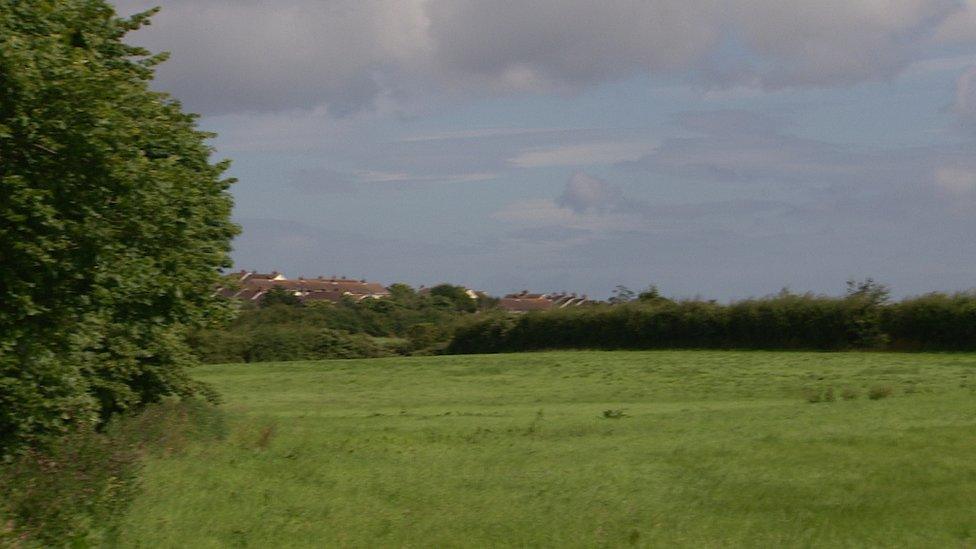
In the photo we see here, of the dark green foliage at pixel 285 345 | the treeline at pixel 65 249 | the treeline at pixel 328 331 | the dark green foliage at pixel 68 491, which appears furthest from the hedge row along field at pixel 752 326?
the dark green foliage at pixel 68 491

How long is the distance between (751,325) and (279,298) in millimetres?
47159

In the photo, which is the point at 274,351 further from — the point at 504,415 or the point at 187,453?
the point at 187,453

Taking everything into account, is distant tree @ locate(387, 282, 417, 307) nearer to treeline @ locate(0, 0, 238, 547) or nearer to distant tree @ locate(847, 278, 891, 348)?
distant tree @ locate(847, 278, 891, 348)

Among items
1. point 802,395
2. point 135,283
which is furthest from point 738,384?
point 135,283

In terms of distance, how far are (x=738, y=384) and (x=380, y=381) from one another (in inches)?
577

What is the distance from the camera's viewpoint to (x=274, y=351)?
62812 mm

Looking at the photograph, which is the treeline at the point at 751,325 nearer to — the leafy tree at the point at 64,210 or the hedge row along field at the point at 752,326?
the hedge row along field at the point at 752,326

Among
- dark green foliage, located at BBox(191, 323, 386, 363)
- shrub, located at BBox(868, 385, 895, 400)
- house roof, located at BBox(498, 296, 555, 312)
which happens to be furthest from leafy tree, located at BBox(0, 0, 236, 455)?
house roof, located at BBox(498, 296, 555, 312)

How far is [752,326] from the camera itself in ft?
164

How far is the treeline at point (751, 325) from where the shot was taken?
4438cm

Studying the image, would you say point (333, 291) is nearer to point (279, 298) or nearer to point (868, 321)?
point (279, 298)

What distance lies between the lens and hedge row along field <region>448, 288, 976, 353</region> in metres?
44.3

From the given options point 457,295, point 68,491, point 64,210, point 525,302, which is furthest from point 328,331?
point 64,210

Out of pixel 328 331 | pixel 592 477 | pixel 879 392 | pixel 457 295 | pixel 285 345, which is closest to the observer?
pixel 592 477
